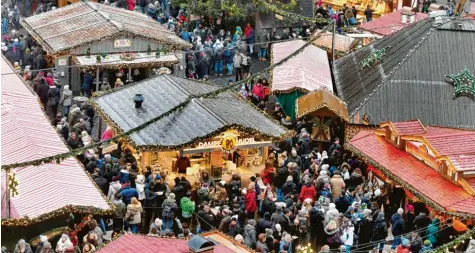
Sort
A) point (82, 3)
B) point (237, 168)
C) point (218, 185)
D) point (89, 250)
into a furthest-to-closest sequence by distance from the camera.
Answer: point (82, 3)
point (237, 168)
point (218, 185)
point (89, 250)

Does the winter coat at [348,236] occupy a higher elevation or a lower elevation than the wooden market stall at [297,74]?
lower

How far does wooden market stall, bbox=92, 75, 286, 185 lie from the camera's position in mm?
28844

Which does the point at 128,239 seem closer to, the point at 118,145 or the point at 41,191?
the point at 41,191

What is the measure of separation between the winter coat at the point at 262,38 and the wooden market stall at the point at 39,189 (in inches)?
561

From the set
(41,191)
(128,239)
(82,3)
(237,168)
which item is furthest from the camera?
(82,3)

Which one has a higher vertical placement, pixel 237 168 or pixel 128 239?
pixel 128 239

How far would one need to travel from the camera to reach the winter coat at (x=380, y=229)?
24984 mm

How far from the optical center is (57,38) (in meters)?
36.7

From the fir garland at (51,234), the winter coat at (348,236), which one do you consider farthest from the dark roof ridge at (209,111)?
the fir garland at (51,234)

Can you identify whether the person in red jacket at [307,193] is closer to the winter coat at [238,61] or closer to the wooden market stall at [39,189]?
the wooden market stall at [39,189]

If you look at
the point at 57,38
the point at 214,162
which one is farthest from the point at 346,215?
the point at 57,38

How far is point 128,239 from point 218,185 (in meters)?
7.98

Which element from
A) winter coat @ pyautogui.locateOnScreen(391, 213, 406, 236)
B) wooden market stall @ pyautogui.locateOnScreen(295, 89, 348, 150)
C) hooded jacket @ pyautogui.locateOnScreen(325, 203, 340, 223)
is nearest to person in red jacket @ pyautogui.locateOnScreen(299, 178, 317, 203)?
hooded jacket @ pyautogui.locateOnScreen(325, 203, 340, 223)

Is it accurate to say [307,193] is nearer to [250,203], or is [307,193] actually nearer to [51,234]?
[250,203]
